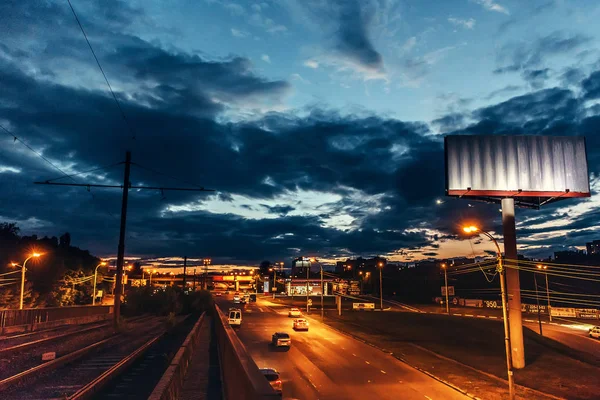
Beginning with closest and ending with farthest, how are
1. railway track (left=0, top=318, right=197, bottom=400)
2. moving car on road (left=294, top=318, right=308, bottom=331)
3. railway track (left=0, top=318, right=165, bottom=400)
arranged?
railway track (left=0, top=318, right=197, bottom=400) → railway track (left=0, top=318, right=165, bottom=400) → moving car on road (left=294, top=318, right=308, bottom=331)

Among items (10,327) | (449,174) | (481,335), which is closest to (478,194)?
(449,174)

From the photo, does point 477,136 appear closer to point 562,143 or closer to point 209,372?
point 562,143

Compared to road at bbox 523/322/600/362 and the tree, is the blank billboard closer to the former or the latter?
road at bbox 523/322/600/362

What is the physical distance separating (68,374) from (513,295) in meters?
37.6

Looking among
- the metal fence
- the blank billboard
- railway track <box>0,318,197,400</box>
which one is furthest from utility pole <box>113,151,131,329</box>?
the blank billboard

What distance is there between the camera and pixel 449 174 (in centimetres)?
4900

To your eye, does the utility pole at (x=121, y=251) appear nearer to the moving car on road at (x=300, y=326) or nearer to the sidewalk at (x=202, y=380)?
the sidewalk at (x=202, y=380)

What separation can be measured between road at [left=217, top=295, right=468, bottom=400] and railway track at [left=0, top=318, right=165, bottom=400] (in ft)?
34.0

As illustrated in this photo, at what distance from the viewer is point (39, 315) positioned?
2096 inches

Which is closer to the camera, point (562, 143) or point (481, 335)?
point (562, 143)

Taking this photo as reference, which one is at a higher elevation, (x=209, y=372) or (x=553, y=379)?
(x=209, y=372)

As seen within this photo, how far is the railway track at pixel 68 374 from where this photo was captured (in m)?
19.0

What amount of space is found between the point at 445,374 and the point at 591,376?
1191 centimetres

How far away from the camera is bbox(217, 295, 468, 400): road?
94.2ft
